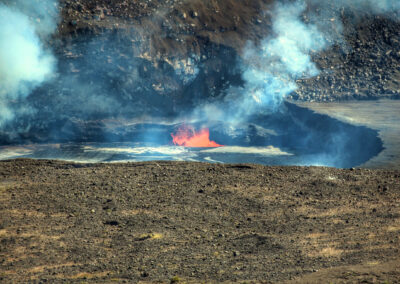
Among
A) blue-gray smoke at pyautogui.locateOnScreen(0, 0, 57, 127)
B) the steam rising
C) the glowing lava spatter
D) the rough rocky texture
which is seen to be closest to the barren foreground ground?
the glowing lava spatter

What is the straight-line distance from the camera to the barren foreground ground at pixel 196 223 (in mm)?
9172

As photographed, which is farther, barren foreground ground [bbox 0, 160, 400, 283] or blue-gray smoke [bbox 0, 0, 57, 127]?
blue-gray smoke [bbox 0, 0, 57, 127]

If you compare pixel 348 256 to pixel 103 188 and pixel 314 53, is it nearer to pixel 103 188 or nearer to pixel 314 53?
pixel 103 188

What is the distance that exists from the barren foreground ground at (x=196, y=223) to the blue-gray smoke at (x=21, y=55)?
8.33 m

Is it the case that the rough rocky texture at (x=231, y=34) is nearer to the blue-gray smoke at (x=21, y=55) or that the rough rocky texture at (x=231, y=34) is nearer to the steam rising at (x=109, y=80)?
the steam rising at (x=109, y=80)

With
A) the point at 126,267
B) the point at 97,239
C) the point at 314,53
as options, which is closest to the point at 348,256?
the point at 126,267

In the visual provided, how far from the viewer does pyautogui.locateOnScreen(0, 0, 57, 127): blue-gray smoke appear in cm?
2345

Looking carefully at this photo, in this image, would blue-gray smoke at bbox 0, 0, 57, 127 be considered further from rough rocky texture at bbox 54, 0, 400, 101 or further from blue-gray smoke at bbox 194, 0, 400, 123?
blue-gray smoke at bbox 194, 0, 400, 123

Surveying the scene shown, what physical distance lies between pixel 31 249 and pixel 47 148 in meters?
13.1

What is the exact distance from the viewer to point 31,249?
10.2 metres

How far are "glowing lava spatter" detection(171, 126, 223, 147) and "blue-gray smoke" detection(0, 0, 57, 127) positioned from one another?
710cm

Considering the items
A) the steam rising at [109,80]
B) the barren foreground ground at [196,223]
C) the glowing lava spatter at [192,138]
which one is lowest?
the barren foreground ground at [196,223]

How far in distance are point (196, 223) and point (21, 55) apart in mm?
16022

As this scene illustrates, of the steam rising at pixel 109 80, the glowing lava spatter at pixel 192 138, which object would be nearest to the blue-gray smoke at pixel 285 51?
the steam rising at pixel 109 80
